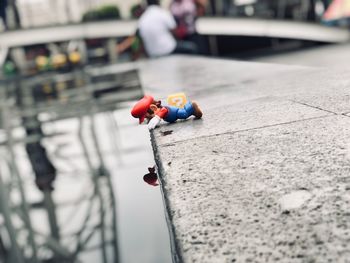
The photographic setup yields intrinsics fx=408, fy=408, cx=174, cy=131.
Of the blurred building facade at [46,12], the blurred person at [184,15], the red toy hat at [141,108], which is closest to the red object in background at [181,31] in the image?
the blurred person at [184,15]

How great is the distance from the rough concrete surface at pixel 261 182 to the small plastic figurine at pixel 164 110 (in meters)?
0.06

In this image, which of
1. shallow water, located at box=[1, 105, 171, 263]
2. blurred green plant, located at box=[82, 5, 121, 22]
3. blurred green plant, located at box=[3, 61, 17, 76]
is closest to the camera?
shallow water, located at box=[1, 105, 171, 263]

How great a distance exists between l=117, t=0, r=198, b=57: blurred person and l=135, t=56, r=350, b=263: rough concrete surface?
7.40 meters

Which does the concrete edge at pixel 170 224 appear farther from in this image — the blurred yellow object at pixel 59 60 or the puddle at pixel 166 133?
the blurred yellow object at pixel 59 60

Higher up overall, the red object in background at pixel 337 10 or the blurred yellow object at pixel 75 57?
the red object in background at pixel 337 10

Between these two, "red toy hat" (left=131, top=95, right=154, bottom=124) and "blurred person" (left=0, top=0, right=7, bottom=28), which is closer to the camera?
"red toy hat" (left=131, top=95, right=154, bottom=124)

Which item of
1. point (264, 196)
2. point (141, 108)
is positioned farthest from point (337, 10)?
point (264, 196)

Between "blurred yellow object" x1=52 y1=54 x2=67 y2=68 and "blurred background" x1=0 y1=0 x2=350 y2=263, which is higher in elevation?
"blurred background" x1=0 y1=0 x2=350 y2=263

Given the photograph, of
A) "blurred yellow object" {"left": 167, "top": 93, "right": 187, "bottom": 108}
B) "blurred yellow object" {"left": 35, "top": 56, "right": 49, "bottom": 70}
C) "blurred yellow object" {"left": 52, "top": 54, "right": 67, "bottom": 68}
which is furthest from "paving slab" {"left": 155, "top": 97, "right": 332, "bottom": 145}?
"blurred yellow object" {"left": 52, "top": 54, "right": 67, "bottom": 68}

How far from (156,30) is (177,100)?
765 cm

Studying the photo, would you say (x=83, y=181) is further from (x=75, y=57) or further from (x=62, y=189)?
(x=75, y=57)

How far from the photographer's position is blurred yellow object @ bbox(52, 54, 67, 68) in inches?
1082

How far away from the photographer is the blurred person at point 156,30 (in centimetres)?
970

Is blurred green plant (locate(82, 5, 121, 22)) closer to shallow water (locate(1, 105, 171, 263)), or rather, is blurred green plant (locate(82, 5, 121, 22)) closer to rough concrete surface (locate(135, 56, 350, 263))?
shallow water (locate(1, 105, 171, 263))
